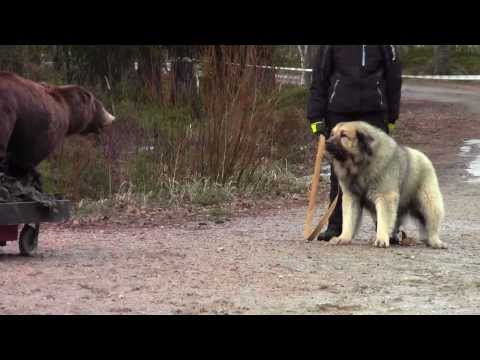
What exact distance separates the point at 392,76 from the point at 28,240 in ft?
12.6

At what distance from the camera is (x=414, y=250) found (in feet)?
29.6

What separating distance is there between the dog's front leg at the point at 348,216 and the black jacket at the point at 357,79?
34.2 inches

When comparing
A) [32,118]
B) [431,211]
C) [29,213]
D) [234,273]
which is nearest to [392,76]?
[431,211]

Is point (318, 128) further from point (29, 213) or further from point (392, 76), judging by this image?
point (29, 213)

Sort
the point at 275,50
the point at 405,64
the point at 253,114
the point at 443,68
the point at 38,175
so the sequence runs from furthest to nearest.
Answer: the point at 405,64
the point at 443,68
the point at 275,50
the point at 253,114
the point at 38,175

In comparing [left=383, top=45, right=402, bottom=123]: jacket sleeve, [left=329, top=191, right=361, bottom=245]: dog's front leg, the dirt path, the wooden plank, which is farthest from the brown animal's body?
[left=383, top=45, right=402, bottom=123]: jacket sleeve

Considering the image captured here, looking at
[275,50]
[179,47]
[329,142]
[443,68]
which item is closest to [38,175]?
[329,142]

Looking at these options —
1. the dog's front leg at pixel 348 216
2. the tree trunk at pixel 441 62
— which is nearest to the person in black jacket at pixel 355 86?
the dog's front leg at pixel 348 216

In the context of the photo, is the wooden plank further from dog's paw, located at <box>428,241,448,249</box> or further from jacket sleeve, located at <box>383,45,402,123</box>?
dog's paw, located at <box>428,241,448,249</box>

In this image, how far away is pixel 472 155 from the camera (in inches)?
734

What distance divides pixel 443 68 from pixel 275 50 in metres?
27.3

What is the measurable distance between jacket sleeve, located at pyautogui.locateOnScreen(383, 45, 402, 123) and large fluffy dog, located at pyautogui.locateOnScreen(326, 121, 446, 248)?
445 mm

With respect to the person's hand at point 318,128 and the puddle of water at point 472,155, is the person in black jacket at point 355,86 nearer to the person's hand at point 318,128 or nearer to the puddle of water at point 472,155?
the person's hand at point 318,128
